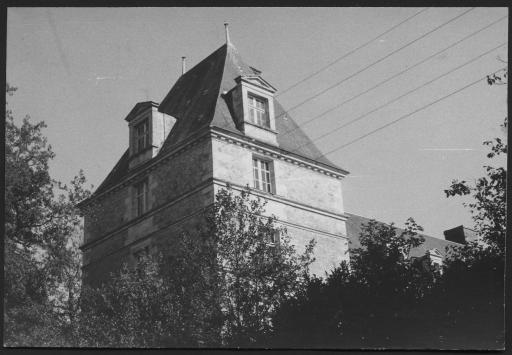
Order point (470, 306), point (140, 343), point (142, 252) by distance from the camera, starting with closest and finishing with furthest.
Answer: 1. point (470, 306)
2. point (140, 343)
3. point (142, 252)

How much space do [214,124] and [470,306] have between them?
750 centimetres

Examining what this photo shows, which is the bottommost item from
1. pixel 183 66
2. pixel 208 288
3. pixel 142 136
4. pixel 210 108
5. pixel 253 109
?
pixel 208 288

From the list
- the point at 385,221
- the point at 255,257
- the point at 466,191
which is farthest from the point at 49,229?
the point at 466,191

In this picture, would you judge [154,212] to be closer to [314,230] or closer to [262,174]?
[262,174]

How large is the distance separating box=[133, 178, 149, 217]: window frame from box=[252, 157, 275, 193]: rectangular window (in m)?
2.60

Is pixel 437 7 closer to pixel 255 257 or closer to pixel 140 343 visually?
pixel 255 257

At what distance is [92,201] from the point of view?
721 inches

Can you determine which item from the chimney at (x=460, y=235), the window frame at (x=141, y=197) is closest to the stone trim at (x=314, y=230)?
the chimney at (x=460, y=235)

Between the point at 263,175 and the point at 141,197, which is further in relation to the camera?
the point at 141,197

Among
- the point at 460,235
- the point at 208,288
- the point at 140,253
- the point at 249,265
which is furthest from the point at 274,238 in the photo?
the point at 460,235

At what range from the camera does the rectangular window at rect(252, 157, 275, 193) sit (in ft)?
60.1

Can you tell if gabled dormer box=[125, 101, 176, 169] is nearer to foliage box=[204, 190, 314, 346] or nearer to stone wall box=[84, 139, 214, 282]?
stone wall box=[84, 139, 214, 282]

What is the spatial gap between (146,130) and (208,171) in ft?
7.26

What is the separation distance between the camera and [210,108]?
19.9m
